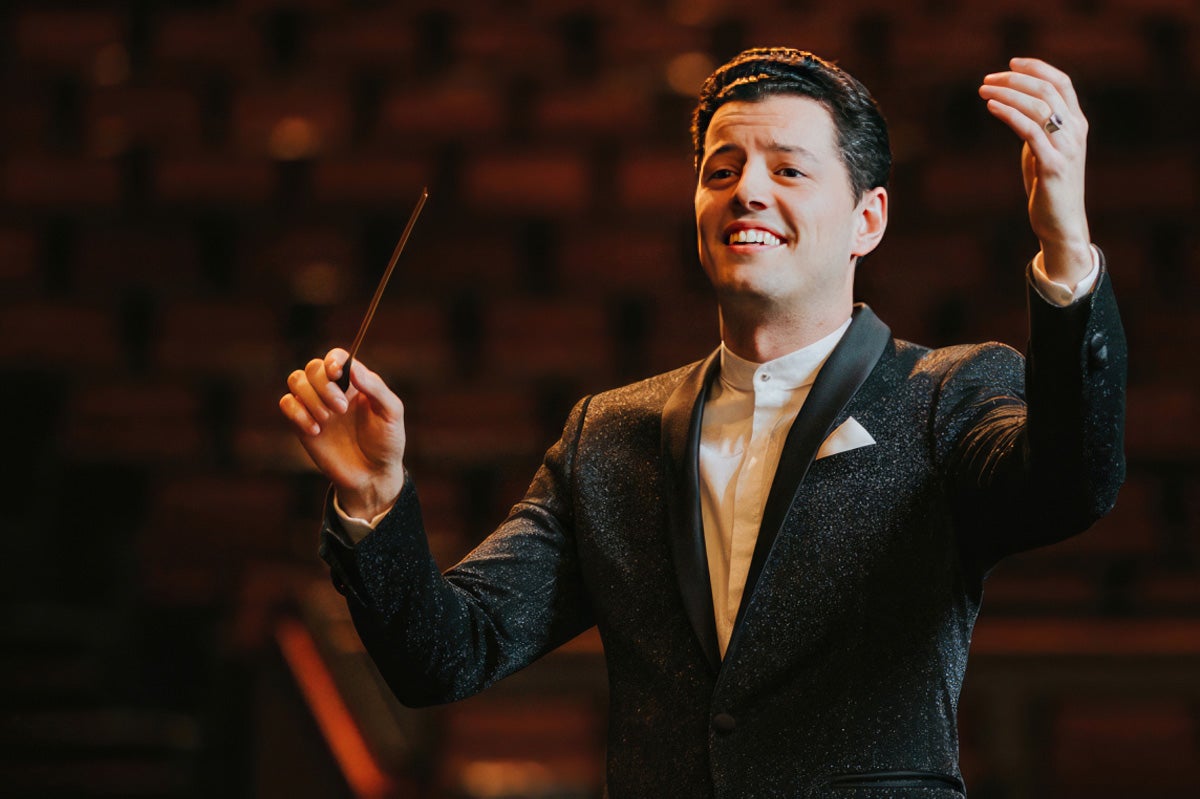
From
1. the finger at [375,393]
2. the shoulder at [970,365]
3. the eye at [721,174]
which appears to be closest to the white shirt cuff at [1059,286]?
the shoulder at [970,365]

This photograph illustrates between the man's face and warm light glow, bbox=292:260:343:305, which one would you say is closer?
the man's face

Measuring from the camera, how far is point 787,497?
2.78ft

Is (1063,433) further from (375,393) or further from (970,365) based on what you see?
(375,393)

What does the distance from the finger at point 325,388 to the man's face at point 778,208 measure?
0.79 feet

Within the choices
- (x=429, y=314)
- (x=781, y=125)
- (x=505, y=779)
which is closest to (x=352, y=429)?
(x=781, y=125)

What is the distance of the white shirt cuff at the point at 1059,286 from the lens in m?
0.73

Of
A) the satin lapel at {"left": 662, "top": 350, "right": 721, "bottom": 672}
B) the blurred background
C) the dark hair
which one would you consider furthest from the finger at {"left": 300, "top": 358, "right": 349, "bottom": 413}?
the blurred background

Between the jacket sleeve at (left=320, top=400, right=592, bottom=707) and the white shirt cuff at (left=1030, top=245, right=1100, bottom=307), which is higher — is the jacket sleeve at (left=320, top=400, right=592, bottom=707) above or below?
below

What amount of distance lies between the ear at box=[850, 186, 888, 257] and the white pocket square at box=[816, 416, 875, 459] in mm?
133

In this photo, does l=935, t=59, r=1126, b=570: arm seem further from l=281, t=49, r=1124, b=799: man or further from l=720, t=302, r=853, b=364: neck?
l=720, t=302, r=853, b=364: neck

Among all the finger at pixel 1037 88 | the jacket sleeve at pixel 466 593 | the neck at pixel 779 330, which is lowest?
the jacket sleeve at pixel 466 593

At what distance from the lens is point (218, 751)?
2.07 metres

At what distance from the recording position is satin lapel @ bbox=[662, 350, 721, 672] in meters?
0.85

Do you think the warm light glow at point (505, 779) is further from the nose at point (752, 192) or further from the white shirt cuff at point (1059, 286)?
the white shirt cuff at point (1059, 286)
